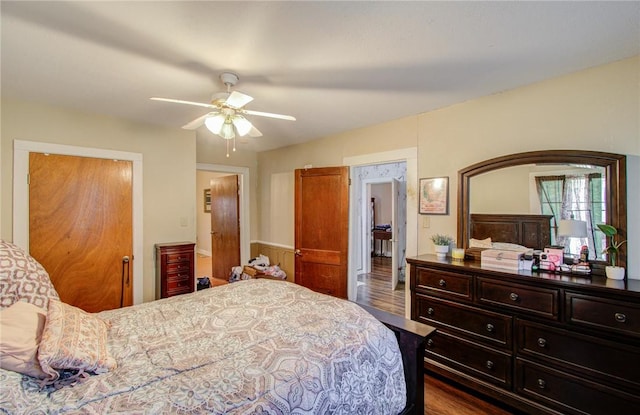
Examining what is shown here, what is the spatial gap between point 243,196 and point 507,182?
401 cm

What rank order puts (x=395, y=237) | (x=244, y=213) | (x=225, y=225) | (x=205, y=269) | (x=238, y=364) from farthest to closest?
(x=205, y=269)
(x=225, y=225)
(x=395, y=237)
(x=244, y=213)
(x=238, y=364)

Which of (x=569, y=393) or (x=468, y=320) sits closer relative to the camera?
(x=569, y=393)

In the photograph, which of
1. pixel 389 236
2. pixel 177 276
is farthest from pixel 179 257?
pixel 389 236

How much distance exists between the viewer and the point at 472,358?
2.30m

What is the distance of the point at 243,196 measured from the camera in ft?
17.1

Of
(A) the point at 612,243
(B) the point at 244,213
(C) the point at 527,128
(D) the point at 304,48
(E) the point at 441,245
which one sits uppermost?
(D) the point at 304,48

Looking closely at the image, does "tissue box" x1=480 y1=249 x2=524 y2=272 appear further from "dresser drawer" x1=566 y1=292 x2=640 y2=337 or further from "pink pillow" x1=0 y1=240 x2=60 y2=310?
"pink pillow" x1=0 y1=240 x2=60 y2=310

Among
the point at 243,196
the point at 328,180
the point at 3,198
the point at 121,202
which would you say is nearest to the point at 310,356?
the point at 328,180

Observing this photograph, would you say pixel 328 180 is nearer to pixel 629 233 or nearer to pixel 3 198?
pixel 629 233

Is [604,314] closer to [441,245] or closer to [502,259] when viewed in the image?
[502,259]

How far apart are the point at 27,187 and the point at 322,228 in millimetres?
3114

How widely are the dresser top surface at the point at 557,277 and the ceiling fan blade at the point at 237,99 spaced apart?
1.99 metres

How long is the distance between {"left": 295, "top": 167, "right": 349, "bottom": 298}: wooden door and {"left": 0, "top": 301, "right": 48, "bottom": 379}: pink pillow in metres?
2.96

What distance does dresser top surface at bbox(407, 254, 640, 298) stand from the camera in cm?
Result: 172
